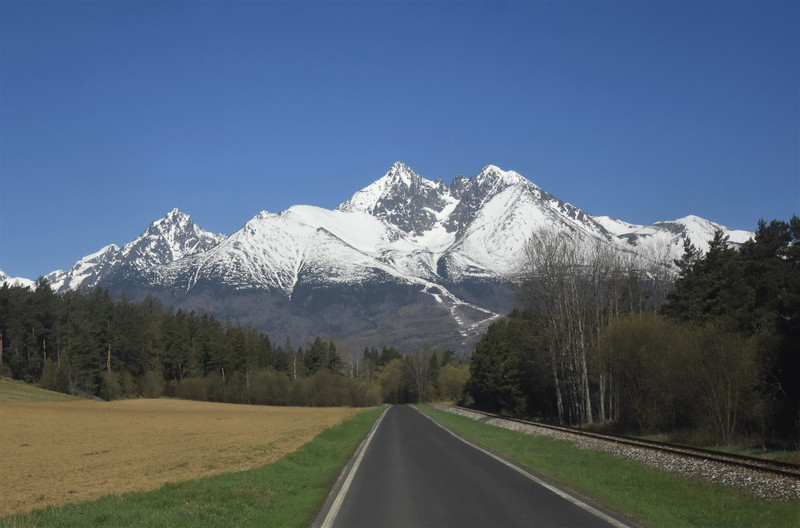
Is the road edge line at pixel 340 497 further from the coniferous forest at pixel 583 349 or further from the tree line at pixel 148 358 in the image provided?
the tree line at pixel 148 358

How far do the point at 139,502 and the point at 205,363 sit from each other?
113 meters

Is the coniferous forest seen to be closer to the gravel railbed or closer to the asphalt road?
the gravel railbed

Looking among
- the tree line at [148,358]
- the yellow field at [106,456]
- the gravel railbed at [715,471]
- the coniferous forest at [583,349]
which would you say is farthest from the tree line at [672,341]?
the tree line at [148,358]

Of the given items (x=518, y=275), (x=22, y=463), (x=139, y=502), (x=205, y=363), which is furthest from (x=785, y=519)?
(x=205, y=363)

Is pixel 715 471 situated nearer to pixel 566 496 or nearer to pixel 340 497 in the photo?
pixel 566 496

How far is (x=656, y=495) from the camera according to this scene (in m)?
15.5

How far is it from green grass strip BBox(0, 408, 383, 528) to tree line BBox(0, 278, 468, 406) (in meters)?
87.3

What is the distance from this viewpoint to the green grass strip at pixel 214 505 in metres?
12.6

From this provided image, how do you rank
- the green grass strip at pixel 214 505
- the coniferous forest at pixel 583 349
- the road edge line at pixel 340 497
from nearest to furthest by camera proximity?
the green grass strip at pixel 214 505
the road edge line at pixel 340 497
the coniferous forest at pixel 583 349

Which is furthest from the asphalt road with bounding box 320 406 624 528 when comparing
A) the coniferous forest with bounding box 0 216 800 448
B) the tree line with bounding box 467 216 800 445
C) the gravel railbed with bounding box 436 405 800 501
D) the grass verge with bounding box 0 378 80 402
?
the grass verge with bounding box 0 378 80 402

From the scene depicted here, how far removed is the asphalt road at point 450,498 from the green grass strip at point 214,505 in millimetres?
Result: 1143

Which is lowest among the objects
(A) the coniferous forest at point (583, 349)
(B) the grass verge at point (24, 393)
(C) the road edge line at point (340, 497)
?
(B) the grass verge at point (24, 393)

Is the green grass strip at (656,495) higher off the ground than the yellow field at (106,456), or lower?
higher

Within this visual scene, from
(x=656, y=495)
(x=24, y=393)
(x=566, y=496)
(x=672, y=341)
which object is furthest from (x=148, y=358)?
(x=656, y=495)
